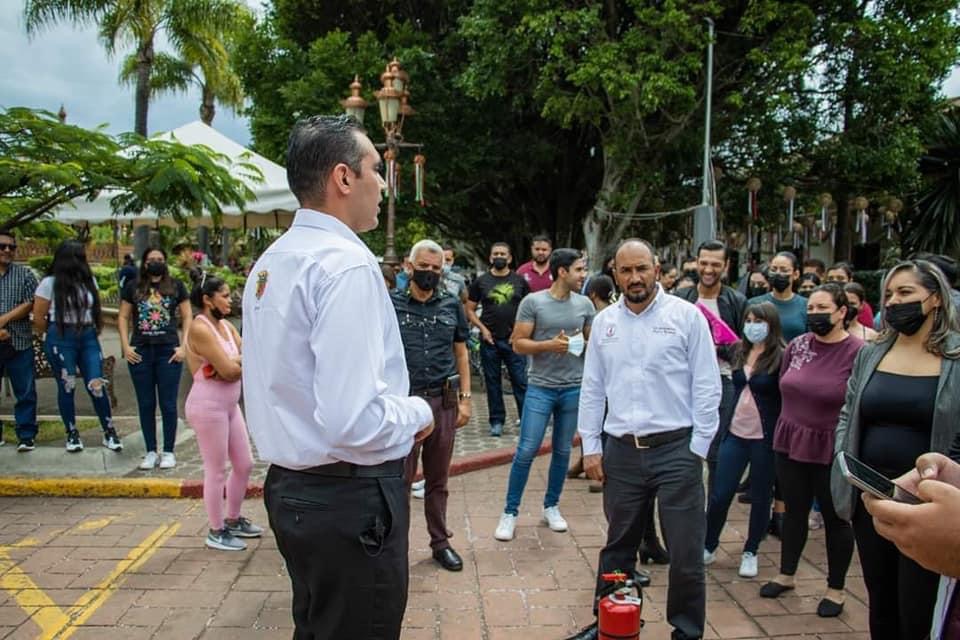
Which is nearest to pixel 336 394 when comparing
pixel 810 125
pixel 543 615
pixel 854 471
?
pixel 854 471

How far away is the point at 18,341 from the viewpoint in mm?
6508

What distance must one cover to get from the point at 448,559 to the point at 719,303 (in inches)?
101

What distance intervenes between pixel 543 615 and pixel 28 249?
1960cm

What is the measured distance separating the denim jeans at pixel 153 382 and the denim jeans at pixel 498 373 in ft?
10.7

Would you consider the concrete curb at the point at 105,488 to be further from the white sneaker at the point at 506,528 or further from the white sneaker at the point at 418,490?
the white sneaker at the point at 506,528

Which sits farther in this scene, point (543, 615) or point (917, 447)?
point (543, 615)

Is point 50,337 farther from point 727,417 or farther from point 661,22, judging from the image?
point 661,22

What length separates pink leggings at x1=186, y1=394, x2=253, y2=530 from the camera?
4.69 metres

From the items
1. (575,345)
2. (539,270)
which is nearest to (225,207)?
(539,270)

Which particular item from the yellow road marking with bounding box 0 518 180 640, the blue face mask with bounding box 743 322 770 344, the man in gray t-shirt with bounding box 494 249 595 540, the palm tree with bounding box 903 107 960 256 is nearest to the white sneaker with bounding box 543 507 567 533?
the man in gray t-shirt with bounding box 494 249 595 540

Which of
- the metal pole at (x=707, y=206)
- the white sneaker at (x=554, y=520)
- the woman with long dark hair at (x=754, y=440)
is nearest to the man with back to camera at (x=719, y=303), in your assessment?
the woman with long dark hair at (x=754, y=440)

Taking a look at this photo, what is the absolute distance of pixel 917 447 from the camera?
3.18 meters

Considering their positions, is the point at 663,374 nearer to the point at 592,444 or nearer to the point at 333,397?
the point at 592,444

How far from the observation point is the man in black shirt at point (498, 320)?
7996 mm
